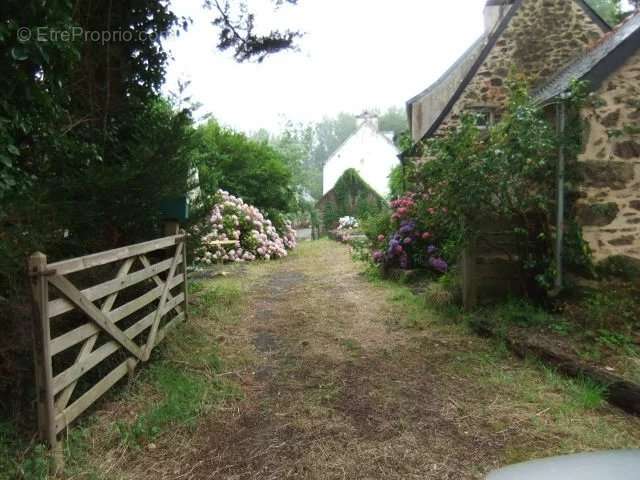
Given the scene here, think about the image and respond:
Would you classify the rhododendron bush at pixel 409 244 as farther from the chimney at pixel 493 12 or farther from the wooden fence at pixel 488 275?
the chimney at pixel 493 12

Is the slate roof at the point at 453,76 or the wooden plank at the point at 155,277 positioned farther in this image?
the slate roof at the point at 453,76

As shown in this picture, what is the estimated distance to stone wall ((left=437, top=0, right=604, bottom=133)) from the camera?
10.2 metres

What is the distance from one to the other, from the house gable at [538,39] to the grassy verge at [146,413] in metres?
9.17

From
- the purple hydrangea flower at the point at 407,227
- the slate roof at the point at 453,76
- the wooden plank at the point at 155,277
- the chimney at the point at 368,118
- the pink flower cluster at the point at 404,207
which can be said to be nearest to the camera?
the wooden plank at the point at 155,277

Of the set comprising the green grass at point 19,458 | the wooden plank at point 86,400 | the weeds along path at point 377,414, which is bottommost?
the weeds along path at point 377,414

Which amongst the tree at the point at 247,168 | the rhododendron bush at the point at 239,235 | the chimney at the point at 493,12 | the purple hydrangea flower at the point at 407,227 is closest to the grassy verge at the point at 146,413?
the purple hydrangea flower at the point at 407,227

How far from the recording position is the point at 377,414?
345cm

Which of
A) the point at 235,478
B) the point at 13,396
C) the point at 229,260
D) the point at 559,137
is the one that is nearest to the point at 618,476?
the point at 235,478

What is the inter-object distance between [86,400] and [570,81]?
5.77m

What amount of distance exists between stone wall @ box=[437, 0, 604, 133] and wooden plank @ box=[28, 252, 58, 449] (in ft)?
33.4

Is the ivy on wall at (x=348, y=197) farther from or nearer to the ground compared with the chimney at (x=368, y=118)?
nearer to the ground

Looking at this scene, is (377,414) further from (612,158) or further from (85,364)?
(612,158)

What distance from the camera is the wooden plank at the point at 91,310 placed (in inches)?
112

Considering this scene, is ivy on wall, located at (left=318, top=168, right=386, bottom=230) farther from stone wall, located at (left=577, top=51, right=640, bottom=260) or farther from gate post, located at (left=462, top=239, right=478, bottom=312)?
stone wall, located at (left=577, top=51, right=640, bottom=260)
